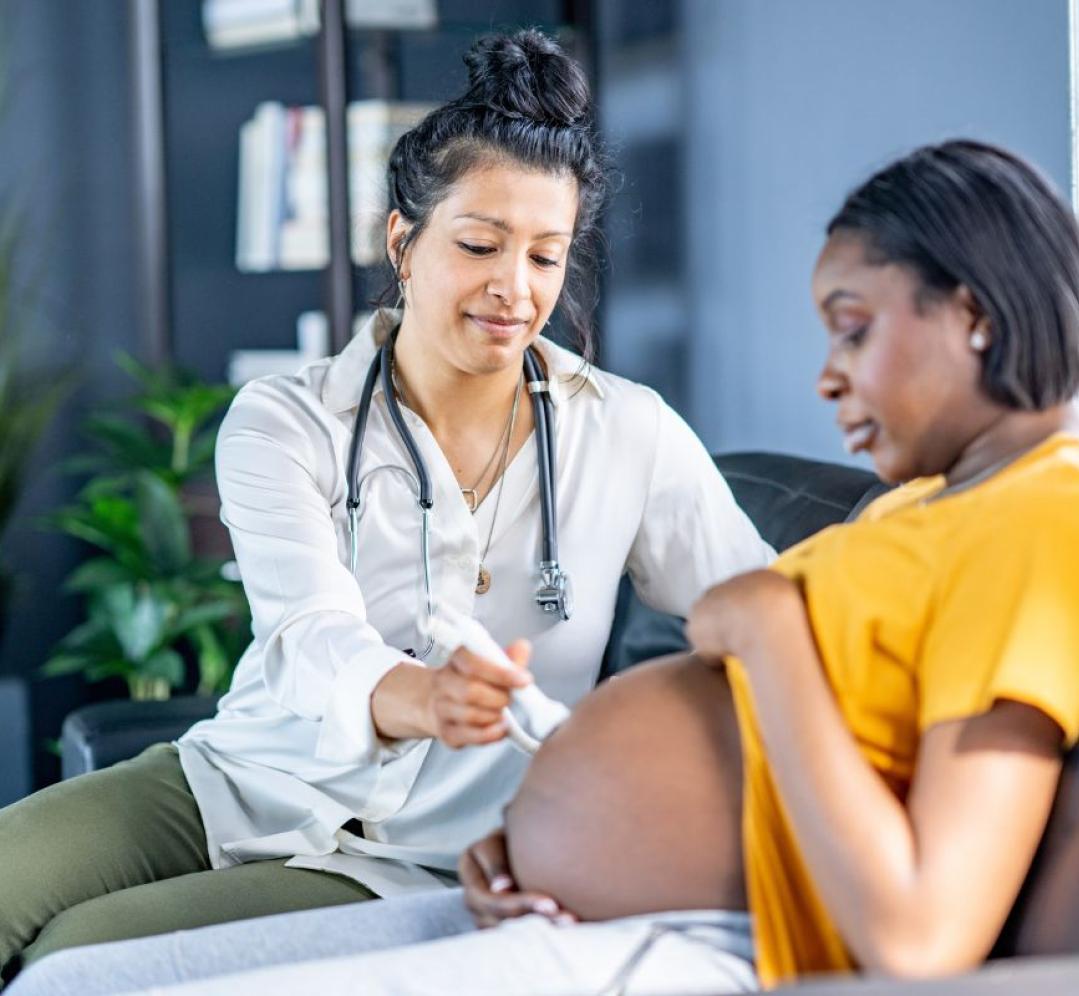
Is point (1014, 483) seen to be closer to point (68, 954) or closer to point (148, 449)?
point (68, 954)

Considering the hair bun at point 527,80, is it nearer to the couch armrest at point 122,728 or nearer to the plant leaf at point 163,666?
the couch armrest at point 122,728

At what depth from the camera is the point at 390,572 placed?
181cm

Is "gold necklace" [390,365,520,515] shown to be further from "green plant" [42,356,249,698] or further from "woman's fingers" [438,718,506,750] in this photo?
"green plant" [42,356,249,698]

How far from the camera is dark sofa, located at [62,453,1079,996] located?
887mm

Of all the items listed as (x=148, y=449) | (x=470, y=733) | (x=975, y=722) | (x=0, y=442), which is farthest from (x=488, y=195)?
(x=0, y=442)

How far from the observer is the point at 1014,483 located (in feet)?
3.58

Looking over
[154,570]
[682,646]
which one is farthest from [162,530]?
[682,646]

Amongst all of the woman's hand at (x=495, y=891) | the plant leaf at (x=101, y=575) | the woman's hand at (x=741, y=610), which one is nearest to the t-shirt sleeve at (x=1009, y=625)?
the woman's hand at (x=741, y=610)

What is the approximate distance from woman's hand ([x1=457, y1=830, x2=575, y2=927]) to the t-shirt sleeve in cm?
33

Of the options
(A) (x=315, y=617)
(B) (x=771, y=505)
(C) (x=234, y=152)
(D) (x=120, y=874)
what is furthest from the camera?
→ (C) (x=234, y=152)

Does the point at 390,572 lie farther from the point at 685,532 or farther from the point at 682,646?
the point at 682,646

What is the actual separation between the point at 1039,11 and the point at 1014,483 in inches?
53.8

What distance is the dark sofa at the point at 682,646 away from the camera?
89cm

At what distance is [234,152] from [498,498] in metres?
2.44
